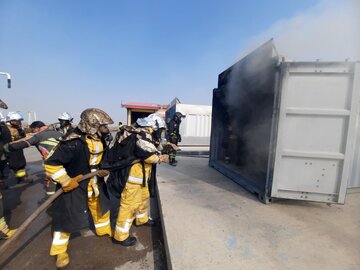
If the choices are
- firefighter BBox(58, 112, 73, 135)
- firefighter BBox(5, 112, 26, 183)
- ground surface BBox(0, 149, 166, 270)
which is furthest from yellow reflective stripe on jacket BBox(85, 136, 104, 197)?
firefighter BBox(5, 112, 26, 183)

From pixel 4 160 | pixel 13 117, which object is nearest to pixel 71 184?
pixel 4 160

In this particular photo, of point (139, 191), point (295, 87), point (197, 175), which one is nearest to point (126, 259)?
point (139, 191)

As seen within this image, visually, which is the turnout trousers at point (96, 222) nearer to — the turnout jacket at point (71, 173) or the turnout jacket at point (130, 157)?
the turnout jacket at point (71, 173)

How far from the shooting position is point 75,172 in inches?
85.0

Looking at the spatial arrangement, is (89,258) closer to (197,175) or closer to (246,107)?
(197,175)

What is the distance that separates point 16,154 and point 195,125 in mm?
7592

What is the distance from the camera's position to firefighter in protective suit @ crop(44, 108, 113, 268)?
77.3 inches

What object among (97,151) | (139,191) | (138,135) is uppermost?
(138,135)

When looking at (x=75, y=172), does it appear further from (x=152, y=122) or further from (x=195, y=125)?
(x=195, y=125)

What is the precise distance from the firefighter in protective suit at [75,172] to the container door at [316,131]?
2409 millimetres

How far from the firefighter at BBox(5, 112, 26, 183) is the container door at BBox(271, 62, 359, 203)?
18.1 ft

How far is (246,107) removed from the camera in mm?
4840

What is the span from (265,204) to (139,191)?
192cm

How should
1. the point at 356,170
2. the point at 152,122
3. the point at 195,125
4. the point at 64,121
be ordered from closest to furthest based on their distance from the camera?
the point at 152,122
the point at 356,170
the point at 64,121
the point at 195,125
